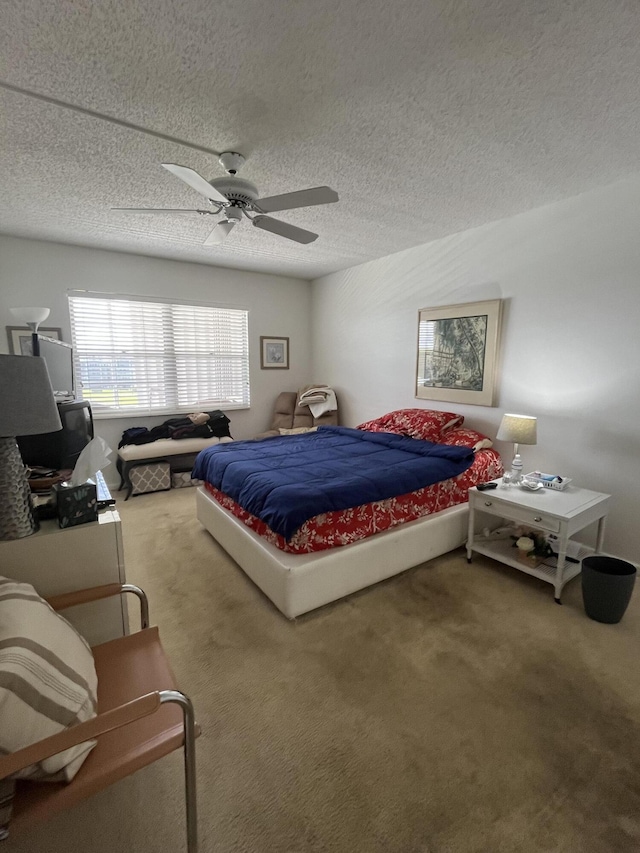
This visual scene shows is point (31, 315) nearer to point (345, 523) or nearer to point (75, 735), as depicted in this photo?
point (345, 523)

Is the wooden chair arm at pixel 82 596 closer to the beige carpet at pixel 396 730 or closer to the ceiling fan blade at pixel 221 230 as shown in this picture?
the beige carpet at pixel 396 730

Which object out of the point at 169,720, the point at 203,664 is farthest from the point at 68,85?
the point at 203,664

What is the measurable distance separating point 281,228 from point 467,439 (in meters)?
2.21

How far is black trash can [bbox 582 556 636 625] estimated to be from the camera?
2.06 m

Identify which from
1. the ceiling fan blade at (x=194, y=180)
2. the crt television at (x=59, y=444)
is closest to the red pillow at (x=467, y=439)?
the ceiling fan blade at (x=194, y=180)

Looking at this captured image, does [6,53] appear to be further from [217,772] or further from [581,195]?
[581,195]

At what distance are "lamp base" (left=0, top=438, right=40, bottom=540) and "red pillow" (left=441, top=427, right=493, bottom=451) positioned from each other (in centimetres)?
Answer: 291

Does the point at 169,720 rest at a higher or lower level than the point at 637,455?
lower

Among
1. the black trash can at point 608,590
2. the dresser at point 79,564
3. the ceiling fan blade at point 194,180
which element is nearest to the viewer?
the dresser at point 79,564

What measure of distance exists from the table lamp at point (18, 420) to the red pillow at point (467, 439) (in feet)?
9.48

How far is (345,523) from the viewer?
91.5 inches

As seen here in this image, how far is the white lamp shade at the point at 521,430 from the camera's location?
2.71 metres

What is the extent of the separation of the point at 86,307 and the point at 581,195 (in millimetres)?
4527

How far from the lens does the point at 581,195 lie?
273cm
